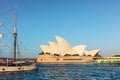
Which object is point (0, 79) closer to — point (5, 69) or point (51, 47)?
point (5, 69)

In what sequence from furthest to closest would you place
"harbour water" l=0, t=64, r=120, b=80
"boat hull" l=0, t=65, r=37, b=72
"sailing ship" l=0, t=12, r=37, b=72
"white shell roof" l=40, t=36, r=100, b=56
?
"white shell roof" l=40, t=36, r=100, b=56
"sailing ship" l=0, t=12, r=37, b=72
"boat hull" l=0, t=65, r=37, b=72
"harbour water" l=0, t=64, r=120, b=80

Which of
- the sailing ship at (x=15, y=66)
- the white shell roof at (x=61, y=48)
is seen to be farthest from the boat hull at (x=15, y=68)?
the white shell roof at (x=61, y=48)

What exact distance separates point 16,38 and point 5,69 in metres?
10.8

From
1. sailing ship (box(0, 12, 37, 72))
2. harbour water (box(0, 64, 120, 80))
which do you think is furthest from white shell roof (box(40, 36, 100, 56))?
harbour water (box(0, 64, 120, 80))

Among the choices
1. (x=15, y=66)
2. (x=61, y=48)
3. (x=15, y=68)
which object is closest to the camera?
(x=15, y=68)

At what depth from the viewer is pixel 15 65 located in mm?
71125

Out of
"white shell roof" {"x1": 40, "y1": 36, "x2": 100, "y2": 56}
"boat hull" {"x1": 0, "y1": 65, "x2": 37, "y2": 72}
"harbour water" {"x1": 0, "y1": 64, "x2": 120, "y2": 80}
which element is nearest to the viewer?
"harbour water" {"x1": 0, "y1": 64, "x2": 120, "y2": 80}

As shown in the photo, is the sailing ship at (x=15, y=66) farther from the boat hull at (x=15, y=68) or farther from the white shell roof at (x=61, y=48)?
the white shell roof at (x=61, y=48)

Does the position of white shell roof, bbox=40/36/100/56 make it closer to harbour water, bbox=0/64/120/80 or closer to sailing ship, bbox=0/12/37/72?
sailing ship, bbox=0/12/37/72

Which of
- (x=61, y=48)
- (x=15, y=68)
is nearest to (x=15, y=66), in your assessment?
(x=15, y=68)

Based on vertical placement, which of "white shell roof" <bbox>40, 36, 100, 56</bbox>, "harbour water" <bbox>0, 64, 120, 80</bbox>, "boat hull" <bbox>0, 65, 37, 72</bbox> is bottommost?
"harbour water" <bbox>0, 64, 120, 80</bbox>

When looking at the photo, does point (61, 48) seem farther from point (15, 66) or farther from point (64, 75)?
point (64, 75)

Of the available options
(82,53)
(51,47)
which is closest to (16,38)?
(51,47)

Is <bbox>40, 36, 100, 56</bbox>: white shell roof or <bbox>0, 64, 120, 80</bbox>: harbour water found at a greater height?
<bbox>40, 36, 100, 56</bbox>: white shell roof
